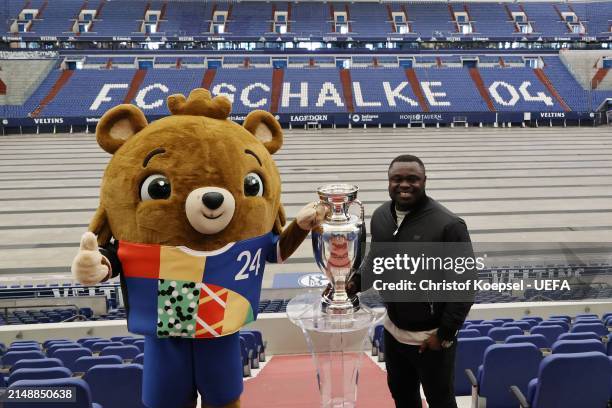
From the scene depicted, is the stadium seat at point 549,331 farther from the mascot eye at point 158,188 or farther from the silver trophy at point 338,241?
the mascot eye at point 158,188

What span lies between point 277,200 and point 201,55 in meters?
30.3

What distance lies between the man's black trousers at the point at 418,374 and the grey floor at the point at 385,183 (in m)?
5.25

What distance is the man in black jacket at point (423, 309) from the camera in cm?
188

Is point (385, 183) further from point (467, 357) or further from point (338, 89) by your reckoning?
point (338, 89)

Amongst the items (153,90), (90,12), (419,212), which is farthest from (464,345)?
(90,12)

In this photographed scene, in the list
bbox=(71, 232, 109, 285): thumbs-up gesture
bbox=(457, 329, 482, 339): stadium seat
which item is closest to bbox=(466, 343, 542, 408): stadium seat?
bbox=(457, 329, 482, 339): stadium seat

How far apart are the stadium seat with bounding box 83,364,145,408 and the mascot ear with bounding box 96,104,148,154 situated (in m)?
1.00

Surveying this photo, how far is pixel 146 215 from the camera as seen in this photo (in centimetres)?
200

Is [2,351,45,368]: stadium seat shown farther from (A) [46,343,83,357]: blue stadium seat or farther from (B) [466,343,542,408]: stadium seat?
(B) [466,343,542,408]: stadium seat

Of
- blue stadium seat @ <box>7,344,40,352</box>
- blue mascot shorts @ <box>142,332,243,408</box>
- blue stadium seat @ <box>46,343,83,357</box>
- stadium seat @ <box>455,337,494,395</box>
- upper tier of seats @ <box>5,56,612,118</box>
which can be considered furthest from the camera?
upper tier of seats @ <box>5,56,612,118</box>

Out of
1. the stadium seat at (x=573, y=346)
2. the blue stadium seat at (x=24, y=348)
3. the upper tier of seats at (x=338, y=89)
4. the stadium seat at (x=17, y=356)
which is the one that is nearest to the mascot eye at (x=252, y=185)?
the stadium seat at (x=573, y=346)

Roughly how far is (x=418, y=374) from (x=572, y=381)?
60cm

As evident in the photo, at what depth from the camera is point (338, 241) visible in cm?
184

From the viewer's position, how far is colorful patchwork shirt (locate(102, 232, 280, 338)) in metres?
2.02
